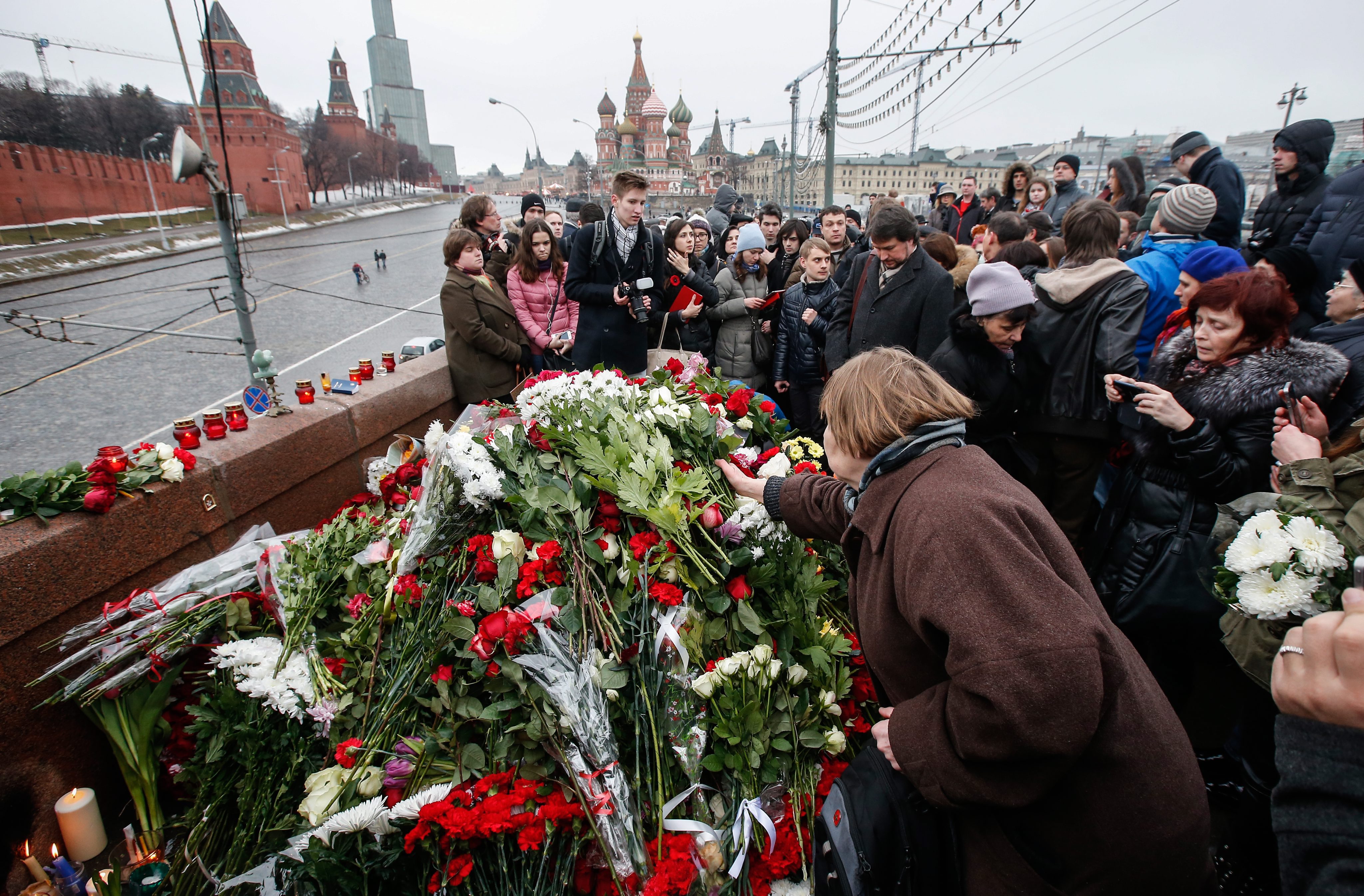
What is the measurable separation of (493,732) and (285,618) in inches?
39.8

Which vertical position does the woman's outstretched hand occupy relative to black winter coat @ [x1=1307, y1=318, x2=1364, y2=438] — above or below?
below

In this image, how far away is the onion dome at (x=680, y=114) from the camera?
67.3 m

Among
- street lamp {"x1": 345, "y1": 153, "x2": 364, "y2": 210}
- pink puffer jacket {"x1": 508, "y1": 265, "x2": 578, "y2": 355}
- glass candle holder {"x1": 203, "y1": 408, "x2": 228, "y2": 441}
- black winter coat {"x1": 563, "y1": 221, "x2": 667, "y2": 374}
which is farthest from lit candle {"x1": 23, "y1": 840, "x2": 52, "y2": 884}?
street lamp {"x1": 345, "y1": 153, "x2": 364, "y2": 210}

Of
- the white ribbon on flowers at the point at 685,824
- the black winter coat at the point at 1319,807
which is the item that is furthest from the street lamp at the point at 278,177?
the black winter coat at the point at 1319,807

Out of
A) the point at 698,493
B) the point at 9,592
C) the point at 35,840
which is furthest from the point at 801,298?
the point at 35,840

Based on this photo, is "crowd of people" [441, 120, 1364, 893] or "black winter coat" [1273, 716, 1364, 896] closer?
"black winter coat" [1273, 716, 1364, 896]

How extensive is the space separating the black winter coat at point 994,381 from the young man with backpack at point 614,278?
6.25 ft

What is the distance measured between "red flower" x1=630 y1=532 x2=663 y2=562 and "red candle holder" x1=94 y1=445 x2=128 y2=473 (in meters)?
1.91

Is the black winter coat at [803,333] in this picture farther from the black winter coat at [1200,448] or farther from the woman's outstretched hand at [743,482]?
the woman's outstretched hand at [743,482]

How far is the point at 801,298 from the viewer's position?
4.33 meters

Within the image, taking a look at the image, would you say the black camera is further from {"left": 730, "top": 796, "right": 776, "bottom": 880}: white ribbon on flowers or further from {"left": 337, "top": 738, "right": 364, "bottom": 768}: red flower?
{"left": 730, "top": 796, "right": 776, "bottom": 880}: white ribbon on flowers

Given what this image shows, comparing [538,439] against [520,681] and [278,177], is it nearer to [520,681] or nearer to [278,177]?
[520,681]

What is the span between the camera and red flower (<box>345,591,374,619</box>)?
221cm

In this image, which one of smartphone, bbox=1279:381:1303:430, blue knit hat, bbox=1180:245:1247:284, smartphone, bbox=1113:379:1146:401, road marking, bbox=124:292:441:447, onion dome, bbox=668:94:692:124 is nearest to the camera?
smartphone, bbox=1279:381:1303:430
